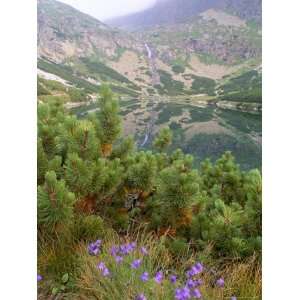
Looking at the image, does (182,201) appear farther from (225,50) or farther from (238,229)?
(225,50)

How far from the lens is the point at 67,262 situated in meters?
2.57

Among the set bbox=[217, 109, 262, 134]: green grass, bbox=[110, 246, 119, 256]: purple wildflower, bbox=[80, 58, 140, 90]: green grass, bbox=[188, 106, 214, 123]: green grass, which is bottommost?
bbox=[110, 246, 119, 256]: purple wildflower

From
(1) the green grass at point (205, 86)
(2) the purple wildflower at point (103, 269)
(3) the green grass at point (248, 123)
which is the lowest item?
(2) the purple wildflower at point (103, 269)

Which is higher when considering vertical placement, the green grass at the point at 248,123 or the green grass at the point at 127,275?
the green grass at the point at 248,123

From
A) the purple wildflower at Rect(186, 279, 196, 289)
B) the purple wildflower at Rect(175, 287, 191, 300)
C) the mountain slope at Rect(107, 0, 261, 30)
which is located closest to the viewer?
the purple wildflower at Rect(175, 287, 191, 300)

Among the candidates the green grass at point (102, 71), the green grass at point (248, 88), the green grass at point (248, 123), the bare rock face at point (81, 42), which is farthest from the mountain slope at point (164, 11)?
the bare rock face at point (81, 42)

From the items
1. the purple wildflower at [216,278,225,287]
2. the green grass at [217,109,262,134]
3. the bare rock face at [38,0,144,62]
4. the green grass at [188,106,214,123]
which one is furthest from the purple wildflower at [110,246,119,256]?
the bare rock face at [38,0,144,62]

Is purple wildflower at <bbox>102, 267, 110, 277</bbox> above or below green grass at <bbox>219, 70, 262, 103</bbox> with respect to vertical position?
below

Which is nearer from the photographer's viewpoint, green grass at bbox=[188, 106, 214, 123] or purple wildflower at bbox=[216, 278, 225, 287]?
purple wildflower at bbox=[216, 278, 225, 287]

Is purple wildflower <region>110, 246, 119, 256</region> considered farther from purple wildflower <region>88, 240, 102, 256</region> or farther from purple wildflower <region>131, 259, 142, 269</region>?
A: purple wildflower <region>131, 259, 142, 269</region>

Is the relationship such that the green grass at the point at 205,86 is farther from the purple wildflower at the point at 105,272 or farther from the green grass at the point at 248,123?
the purple wildflower at the point at 105,272
